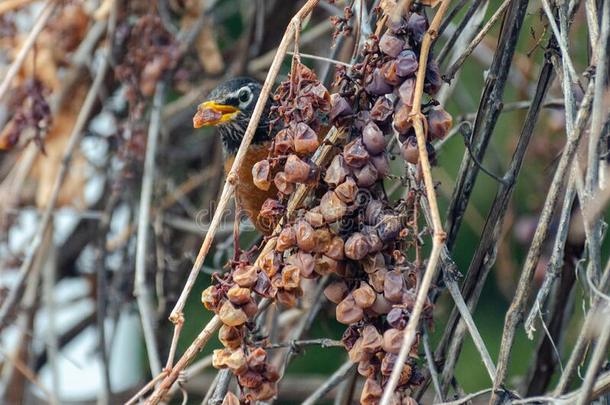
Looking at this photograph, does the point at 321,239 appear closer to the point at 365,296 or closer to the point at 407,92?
the point at 365,296

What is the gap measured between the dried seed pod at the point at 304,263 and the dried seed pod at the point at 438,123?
26cm

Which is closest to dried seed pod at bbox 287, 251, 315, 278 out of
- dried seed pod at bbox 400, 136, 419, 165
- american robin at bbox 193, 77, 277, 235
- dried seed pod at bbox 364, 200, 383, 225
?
dried seed pod at bbox 364, 200, 383, 225

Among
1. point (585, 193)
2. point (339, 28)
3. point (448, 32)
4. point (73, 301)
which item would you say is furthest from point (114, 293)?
point (585, 193)

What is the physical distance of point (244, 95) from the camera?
8.63ft

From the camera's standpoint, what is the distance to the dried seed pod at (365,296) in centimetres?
139

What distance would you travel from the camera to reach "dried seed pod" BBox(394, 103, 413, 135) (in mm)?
1380

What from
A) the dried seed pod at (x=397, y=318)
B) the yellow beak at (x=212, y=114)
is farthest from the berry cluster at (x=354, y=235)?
the yellow beak at (x=212, y=114)

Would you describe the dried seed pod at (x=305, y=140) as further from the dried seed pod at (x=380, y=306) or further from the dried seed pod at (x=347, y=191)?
the dried seed pod at (x=380, y=306)

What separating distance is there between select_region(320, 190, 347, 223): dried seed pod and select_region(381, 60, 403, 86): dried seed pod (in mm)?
190

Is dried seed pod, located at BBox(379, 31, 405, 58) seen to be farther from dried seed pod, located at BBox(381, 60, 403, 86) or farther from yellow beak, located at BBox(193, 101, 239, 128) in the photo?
yellow beak, located at BBox(193, 101, 239, 128)

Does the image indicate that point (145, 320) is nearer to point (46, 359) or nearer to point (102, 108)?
point (102, 108)

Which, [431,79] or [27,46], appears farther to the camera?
[27,46]

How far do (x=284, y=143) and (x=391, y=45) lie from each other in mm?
220

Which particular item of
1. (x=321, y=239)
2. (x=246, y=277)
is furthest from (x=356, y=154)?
(x=246, y=277)
